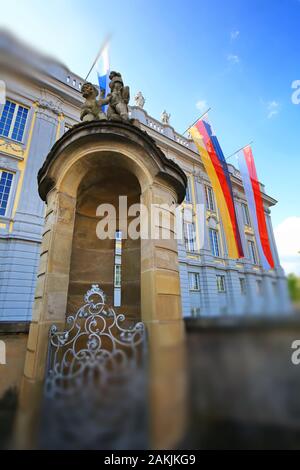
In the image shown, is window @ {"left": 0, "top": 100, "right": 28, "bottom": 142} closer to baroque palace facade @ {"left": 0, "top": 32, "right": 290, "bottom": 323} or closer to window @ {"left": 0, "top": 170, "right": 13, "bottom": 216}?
baroque palace facade @ {"left": 0, "top": 32, "right": 290, "bottom": 323}

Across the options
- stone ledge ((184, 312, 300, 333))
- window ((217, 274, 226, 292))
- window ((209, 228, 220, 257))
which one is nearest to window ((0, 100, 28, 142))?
stone ledge ((184, 312, 300, 333))

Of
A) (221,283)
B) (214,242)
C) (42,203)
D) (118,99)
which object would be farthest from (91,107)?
(221,283)

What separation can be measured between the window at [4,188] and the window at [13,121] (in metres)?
2.37

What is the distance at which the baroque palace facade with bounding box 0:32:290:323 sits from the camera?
2.99 meters

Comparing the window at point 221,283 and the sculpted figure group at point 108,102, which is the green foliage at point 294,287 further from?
the window at point 221,283

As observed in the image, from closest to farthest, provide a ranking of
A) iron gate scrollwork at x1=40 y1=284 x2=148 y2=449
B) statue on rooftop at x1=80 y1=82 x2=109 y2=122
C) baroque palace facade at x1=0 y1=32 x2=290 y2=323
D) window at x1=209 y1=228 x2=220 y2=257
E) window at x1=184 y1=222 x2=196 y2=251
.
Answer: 1. iron gate scrollwork at x1=40 y1=284 x2=148 y2=449
2. baroque palace facade at x1=0 y1=32 x2=290 y2=323
3. statue on rooftop at x1=80 y1=82 x2=109 y2=122
4. window at x1=184 y1=222 x2=196 y2=251
5. window at x1=209 y1=228 x2=220 y2=257

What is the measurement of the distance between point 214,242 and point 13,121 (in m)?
18.3

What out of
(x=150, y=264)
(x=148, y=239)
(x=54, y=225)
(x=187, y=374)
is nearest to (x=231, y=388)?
(x=187, y=374)

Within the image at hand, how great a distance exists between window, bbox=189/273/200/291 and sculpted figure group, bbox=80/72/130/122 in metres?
15.6

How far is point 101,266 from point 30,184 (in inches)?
409

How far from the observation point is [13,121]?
12492 millimetres

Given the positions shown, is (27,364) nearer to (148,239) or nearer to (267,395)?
(148,239)

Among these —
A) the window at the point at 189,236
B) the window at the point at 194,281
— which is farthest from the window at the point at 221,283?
the window at the point at 189,236

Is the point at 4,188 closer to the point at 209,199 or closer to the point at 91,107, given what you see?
the point at 91,107
